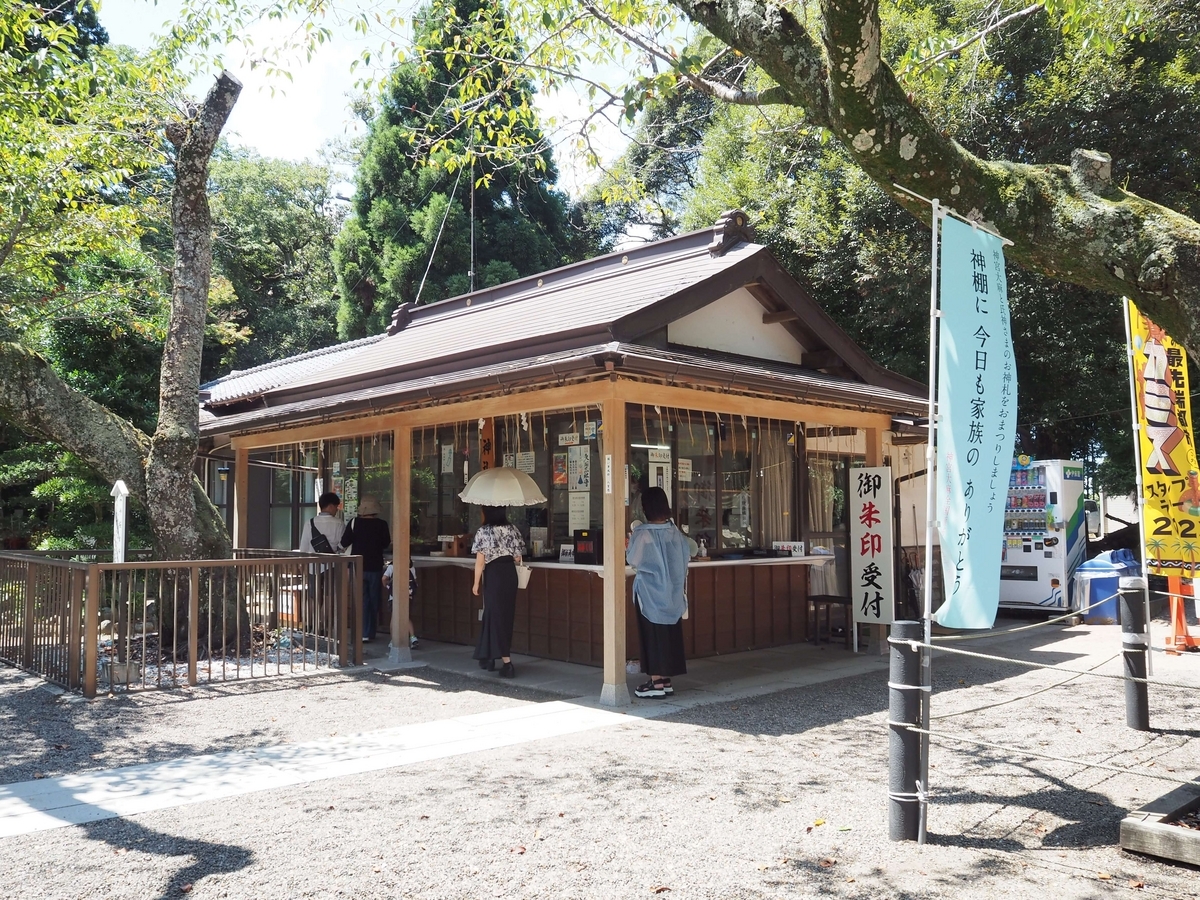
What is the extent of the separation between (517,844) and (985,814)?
2.56m

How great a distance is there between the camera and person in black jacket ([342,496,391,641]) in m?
10.8

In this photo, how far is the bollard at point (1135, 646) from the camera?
669 cm

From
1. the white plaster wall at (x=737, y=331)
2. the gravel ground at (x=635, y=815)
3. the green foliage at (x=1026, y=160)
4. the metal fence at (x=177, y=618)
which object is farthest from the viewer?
the green foliage at (x=1026, y=160)

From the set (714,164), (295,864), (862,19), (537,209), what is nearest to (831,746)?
(295,864)

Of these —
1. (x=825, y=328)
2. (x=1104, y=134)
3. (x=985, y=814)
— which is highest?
(x=1104, y=134)

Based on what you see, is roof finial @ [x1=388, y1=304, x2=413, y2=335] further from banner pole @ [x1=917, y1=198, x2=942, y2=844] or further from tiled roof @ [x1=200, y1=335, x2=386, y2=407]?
banner pole @ [x1=917, y1=198, x2=942, y2=844]

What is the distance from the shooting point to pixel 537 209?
2800cm

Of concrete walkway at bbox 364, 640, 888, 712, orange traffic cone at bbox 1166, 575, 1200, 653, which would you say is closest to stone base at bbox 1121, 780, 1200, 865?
concrete walkway at bbox 364, 640, 888, 712

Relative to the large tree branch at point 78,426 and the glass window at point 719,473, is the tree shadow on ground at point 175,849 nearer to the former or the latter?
the glass window at point 719,473

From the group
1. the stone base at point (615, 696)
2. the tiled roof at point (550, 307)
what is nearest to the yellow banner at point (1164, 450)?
the tiled roof at point (550, 307)

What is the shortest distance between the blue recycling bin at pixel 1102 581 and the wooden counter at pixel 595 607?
5.14 meters

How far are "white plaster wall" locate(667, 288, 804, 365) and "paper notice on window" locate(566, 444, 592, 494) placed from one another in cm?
166

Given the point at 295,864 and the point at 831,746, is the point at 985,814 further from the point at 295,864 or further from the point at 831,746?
the point at 295,864

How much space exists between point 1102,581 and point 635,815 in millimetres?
11294
